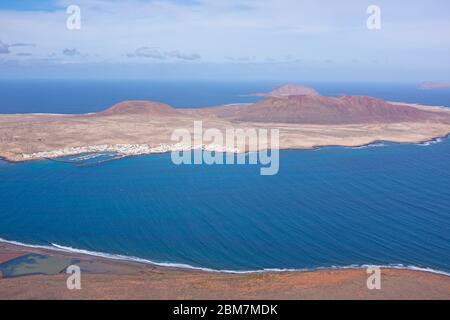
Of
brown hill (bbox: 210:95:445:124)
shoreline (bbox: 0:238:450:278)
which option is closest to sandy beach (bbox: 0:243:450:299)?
shoreline (bbox: 0:238:450:278)

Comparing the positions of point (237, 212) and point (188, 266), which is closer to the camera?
point (188, 266)

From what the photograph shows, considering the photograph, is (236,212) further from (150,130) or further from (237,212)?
(150,130)

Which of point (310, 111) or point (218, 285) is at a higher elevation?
point (310, 111)

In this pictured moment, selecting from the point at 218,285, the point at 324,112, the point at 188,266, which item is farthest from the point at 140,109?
the point at 218,285

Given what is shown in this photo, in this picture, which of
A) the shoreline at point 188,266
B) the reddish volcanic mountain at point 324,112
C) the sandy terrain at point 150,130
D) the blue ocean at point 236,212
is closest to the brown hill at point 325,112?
the reddish volcanic mountain at point 324,112

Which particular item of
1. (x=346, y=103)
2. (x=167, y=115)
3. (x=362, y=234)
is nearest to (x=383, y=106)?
(x=346, y=103)

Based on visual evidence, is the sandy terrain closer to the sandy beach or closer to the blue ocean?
the blue ocean
